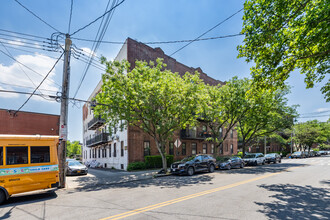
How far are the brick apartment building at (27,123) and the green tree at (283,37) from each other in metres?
25.4

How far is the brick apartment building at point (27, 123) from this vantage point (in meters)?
23.4

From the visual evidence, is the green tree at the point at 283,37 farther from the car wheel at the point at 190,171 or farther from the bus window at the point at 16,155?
the bus window at the point at 16,155

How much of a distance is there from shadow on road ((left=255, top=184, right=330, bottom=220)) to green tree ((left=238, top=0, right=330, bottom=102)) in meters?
5.35

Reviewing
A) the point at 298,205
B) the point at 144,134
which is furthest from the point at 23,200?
the point at 144,134

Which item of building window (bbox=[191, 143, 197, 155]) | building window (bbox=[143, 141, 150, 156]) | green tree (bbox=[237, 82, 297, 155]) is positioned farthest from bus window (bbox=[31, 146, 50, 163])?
building window (bbox=[191, 143, 197, 155])

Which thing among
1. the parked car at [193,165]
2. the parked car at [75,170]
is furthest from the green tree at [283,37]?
the parked car at [75,170]

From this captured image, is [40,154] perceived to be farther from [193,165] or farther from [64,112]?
[193,165]

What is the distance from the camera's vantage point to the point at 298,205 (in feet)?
21.6

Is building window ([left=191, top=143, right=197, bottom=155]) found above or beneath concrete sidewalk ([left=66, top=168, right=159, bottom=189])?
above

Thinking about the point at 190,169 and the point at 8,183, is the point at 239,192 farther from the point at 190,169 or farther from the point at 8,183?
the point at 8,183

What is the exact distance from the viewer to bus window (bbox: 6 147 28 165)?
7.99 meters

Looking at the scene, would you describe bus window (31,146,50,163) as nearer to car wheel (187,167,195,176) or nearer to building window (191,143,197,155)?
car wheel (187,167,195,176)

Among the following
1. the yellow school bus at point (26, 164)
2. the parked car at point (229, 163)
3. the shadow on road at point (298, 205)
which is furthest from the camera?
the parked car at point (229, 163)

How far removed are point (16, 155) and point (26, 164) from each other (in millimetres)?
543
